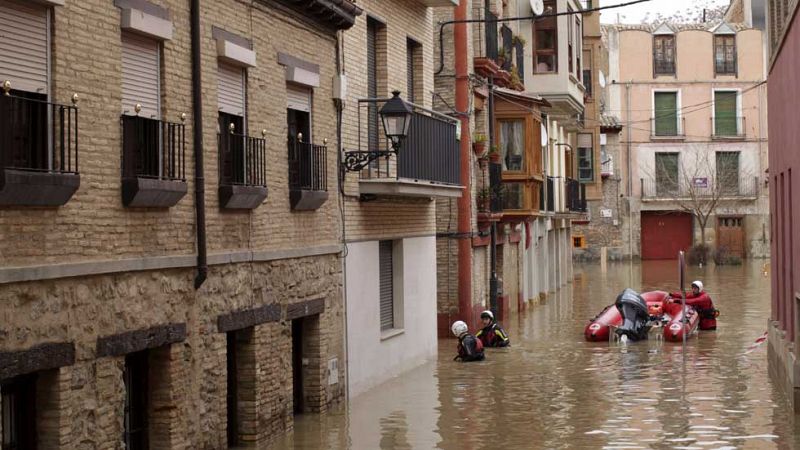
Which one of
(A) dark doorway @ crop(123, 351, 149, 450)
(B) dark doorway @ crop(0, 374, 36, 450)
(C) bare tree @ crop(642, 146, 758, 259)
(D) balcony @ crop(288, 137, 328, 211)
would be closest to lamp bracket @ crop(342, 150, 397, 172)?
(D) balcony @ crop(288, 137, 328, 211)

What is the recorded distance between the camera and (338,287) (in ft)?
63.3

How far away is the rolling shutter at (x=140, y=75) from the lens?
42.1ft

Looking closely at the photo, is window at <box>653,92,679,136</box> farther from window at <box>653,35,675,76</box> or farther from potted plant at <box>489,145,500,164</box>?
potted plant at <box>489,145,500,164</box>

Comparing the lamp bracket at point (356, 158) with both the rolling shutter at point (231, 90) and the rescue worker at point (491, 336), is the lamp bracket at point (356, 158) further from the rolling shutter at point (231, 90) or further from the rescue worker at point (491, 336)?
the rescue worker at point (491, 336)

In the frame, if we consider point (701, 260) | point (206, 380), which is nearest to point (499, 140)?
point (206, 380)

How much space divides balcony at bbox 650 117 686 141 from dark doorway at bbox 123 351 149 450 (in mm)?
60252

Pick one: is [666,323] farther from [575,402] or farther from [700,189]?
[700,189]

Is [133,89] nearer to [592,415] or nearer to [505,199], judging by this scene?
[592,415]

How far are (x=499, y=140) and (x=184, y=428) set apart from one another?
22.4m

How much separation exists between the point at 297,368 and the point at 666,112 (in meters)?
55.8

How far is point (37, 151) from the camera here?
1102cm

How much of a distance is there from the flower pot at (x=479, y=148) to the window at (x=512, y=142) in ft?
10.6

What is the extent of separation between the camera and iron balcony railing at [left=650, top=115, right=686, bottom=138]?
71.4 metres

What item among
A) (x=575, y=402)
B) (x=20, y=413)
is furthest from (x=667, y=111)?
(x=20, y=413)
